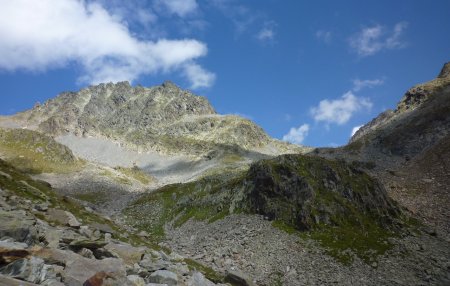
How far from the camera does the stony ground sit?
37.5 m

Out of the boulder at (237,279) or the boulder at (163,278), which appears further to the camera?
the boulder at (237,279)

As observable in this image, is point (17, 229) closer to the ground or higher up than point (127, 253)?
higher up

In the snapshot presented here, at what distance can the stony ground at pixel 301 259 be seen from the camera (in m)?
37.5

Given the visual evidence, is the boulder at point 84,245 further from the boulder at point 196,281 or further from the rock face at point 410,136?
the rock face at point 410,136

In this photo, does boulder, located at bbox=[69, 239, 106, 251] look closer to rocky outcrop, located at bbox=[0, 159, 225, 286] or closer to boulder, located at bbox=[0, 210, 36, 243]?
rocky outcrop, located at bbox=[0, 159, 225, 286]

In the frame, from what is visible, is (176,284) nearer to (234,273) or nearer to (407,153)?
(234,273)

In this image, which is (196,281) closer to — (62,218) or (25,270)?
(25,270)

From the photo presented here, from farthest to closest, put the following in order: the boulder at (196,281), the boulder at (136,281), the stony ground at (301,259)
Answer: the stony ground at (301,259) < the boulder at (196,281) < the boulder at (136,281)

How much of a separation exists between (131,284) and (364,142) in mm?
170339

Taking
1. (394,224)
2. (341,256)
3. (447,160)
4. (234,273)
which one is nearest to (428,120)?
(447,160)

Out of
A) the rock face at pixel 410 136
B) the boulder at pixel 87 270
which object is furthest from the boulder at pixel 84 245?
the rock face at pixel 410 136

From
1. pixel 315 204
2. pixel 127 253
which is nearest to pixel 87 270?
pixel 127 253

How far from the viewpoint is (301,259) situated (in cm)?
4138

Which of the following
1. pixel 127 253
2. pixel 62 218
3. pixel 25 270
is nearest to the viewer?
pixel 25 270
